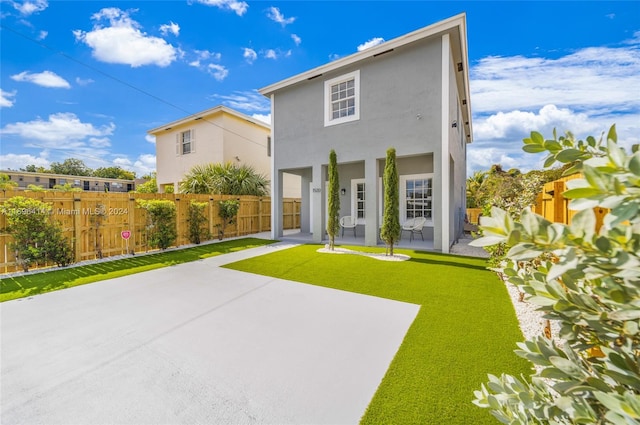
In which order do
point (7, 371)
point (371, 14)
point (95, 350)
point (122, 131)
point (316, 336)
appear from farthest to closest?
point (122, 131)
point (371, 14)
point (316, 336)
point (95, 350)
point (7, 371)

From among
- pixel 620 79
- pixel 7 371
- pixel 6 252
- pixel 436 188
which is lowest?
pixel 7 371

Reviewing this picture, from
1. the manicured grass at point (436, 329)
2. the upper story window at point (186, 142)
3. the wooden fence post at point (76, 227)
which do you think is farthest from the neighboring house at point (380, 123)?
the upper story window at point (186, 142)

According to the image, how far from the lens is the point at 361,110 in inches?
367

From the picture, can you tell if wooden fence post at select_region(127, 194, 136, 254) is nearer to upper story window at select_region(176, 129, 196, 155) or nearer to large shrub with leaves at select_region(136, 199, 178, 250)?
large shrub with leaves at select_region(136, 199, 178, 250)

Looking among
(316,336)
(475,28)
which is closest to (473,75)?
(475,28)

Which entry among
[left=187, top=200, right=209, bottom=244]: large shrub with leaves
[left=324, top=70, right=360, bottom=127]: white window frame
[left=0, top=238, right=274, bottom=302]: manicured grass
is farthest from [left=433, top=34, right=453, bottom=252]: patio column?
[left=187, top=200, right=209, bottom=244]: large shrub with leaves

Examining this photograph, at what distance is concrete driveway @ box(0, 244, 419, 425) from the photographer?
7.24ft

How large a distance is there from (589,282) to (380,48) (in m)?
9.50

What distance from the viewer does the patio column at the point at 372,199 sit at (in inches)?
359

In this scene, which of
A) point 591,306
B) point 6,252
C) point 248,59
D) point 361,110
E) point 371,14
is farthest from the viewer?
point 248,59

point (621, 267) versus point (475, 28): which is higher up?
point (475, 28)

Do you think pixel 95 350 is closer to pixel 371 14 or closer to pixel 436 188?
pixel 436 188

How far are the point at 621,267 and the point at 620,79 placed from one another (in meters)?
7.30

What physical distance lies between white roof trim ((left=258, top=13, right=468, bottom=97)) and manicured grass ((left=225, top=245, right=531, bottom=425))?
6678 mm
